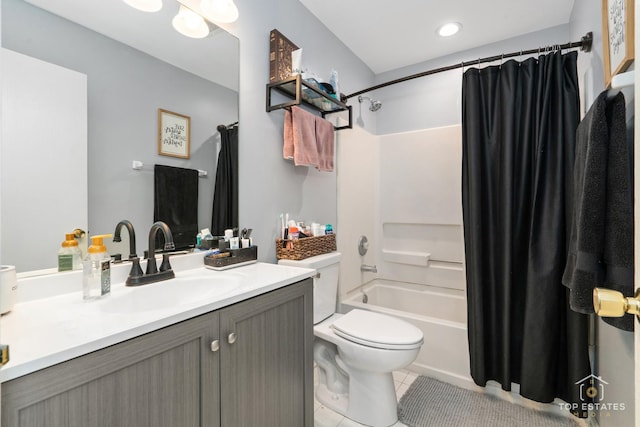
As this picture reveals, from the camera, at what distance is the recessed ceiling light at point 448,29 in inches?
82.3

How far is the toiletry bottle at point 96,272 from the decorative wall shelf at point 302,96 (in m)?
1.08

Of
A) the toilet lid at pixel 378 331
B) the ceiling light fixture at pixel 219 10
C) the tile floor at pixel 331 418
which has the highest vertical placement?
the ceiling light fixture at pixel 219 10

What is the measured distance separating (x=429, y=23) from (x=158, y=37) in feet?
5.94

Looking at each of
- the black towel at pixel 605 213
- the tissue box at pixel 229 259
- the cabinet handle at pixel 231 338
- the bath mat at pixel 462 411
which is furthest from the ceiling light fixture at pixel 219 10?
the bath mat at pixel 462 411

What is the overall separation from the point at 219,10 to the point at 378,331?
1.76 metres

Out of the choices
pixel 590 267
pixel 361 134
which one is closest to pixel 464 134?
pixel 361 134

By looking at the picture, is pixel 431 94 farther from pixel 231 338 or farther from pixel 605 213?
pixel 231 338

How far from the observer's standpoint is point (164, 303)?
1.07 meters

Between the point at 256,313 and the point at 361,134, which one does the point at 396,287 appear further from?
the point at 256,313

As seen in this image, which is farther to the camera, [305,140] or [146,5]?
[305,140]

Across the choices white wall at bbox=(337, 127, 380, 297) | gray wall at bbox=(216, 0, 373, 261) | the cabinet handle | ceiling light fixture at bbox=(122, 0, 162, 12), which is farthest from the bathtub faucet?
ceiling light fixture at bbox=(122, 0, 162, 12)

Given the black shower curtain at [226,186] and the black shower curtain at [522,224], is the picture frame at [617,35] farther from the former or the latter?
the black shower curtain at [226,186]

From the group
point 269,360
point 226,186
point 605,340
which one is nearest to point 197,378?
point 269,360

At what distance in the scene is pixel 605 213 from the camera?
89cm
